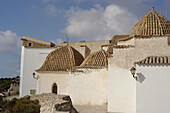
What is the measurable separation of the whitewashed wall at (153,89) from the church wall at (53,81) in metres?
7.27

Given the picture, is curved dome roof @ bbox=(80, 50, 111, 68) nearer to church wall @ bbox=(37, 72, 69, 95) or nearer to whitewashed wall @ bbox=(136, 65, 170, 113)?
church wall @ bbox=(37, 72, 69, 95)

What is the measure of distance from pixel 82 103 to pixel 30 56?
423 inches

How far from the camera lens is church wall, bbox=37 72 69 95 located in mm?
15172

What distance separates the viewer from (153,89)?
936cm

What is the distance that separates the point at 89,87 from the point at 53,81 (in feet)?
12.5

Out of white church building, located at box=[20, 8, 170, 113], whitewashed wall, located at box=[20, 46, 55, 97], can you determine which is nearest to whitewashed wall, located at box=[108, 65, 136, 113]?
white church building, located at box=[20, 8, 170, 113]

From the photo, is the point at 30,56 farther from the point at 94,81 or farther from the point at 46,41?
the point at 94,81

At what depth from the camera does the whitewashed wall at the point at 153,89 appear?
9.16m

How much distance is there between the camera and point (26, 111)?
416 inches

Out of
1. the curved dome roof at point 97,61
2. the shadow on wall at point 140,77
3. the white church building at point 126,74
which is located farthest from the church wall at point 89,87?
the shadow on wall at point 140,77

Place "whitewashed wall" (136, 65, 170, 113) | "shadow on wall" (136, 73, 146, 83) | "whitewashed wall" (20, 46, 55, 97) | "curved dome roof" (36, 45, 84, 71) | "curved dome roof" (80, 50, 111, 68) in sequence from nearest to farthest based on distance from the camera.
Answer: "whitewashed wall" (136, 65, 170, 113) < "shadow on wall" (136, 73, 146, 83) < "curved dome roof" (80, 50, 111, 68) < "curved dome roof" (36, 45, 84, 71) < "whitewashed wall" (20, 46, 55, 97)

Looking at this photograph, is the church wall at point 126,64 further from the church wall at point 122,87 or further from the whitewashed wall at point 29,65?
the whitewashed wall at point 29,65

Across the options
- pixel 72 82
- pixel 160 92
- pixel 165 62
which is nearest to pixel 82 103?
pixel 72 82

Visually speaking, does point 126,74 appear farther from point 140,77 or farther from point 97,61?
point 97,61
